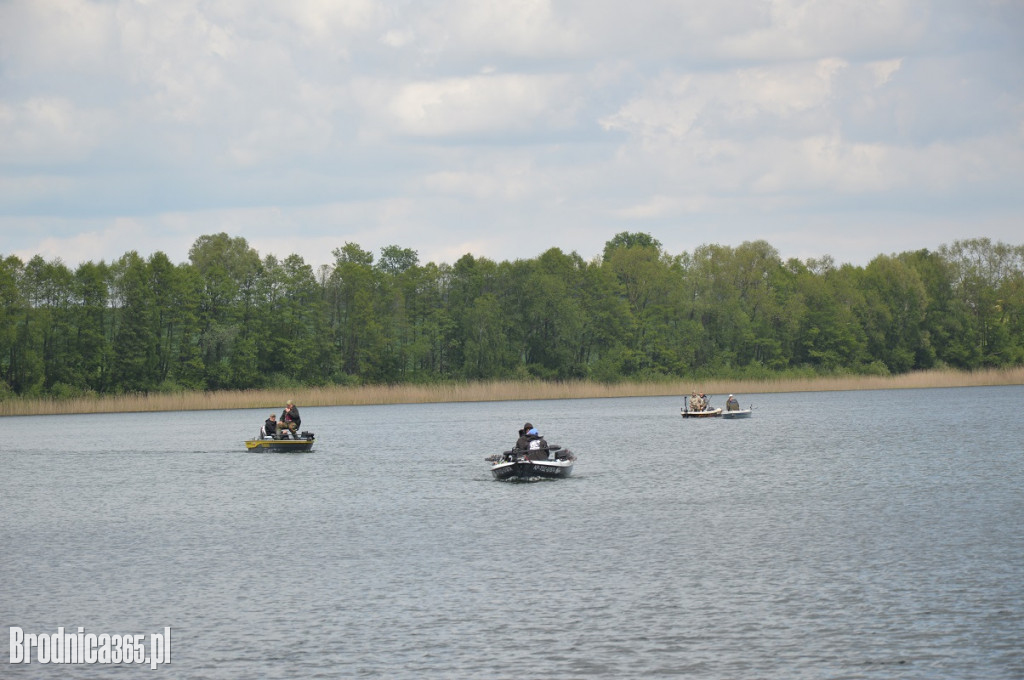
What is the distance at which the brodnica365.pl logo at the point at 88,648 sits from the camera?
1927cm

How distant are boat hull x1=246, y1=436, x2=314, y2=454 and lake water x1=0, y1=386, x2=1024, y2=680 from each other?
1.21 m

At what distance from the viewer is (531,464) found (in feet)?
141

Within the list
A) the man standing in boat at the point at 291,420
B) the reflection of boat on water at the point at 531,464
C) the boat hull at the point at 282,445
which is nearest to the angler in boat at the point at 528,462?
the reflection of boat on water at the point at 531,464

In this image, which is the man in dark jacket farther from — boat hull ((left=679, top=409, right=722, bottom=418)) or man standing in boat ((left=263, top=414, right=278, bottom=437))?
boat hull ((left=679, top=409, right=722, bottom=418))

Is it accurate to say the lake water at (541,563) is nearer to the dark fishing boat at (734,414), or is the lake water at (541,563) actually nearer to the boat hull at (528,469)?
the boat hull at (528,469)

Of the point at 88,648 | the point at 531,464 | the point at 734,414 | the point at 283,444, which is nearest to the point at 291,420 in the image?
the point at 283,444

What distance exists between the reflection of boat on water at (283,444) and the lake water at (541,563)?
1216mm

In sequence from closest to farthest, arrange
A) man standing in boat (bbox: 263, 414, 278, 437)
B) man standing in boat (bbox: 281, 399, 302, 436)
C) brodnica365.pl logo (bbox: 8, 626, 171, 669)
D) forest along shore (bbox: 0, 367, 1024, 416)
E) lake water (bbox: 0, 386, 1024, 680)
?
lake water (bbox: 0, 386, 1024, 680) < brodnica365.pl logo (bbox: 8, 626, 171, 669) < man standing in boat (bbox: 281, 399, 302, 436) < man standing in boat (bbox: 263, 414, 278, 437) < forest along shore (bbox: 0, 367, 1024, 416)

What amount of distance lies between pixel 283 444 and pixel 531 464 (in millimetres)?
19901

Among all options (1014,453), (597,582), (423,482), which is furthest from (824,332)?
(597,582)

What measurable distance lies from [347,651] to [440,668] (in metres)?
1.91

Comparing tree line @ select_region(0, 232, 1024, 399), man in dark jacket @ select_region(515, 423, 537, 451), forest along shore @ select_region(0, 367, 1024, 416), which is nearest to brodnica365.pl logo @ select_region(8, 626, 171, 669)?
man in dark jacket @ select_region(515, 423, 537, 451)

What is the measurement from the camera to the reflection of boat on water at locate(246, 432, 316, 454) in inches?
2314

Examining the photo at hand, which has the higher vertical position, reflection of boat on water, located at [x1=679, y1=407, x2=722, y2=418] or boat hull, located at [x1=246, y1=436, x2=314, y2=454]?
reflection of boat on water, located at [x1=679, y1=407, x2=722, y2=418]
